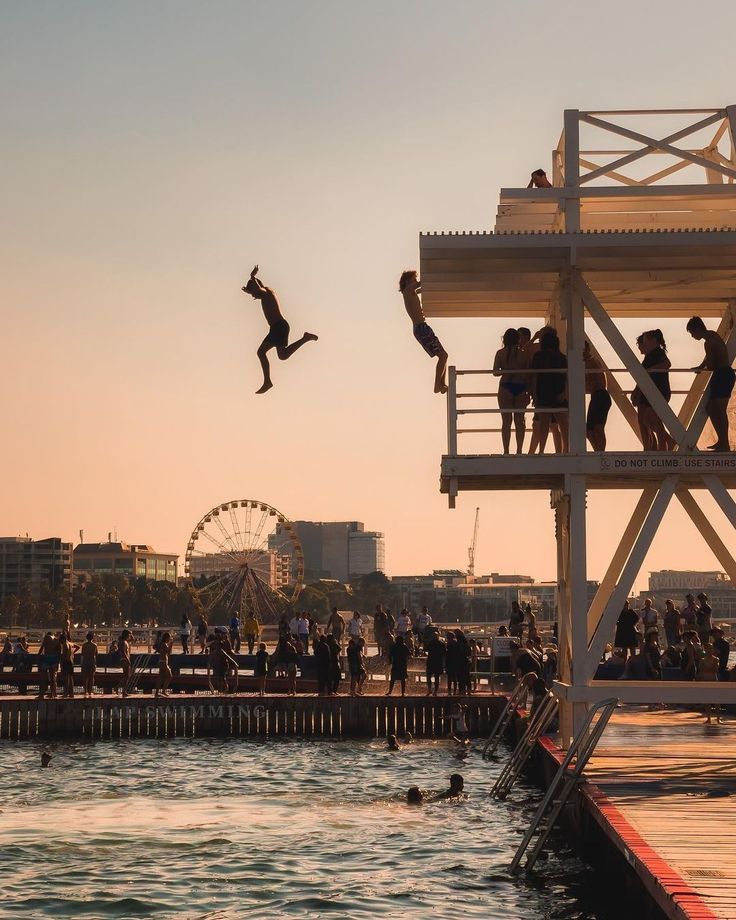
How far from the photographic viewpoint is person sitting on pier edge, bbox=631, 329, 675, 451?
834 inches

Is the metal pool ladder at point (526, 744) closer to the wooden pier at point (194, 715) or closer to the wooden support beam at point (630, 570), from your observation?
the wooden support beam at point (630, 570)

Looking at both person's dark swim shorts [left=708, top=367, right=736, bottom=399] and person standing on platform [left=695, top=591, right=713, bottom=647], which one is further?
person standing on platform [left=695, top=591, right=713, bottom=647]

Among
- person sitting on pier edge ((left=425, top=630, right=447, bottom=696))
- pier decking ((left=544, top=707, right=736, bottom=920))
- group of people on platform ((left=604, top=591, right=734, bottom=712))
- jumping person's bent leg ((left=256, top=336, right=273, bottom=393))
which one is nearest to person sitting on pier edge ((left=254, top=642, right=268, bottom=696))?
person sitting on pier edge ((left=425, top=630, right=447, bottom=696))

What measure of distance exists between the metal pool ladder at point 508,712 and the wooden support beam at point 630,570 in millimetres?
9640

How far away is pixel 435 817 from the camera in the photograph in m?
23.5

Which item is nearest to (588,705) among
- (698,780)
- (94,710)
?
(698,780)

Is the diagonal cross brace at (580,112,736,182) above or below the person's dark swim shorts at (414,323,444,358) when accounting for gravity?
above

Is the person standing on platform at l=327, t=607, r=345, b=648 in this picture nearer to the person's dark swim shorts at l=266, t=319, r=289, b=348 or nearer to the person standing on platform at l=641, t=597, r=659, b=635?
the person standing on platform at l=641, t=597, r=659, b=635


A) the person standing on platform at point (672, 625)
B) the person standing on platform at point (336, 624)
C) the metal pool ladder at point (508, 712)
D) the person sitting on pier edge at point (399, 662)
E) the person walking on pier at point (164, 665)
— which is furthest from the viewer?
the person standing on platform at point (336, 624)

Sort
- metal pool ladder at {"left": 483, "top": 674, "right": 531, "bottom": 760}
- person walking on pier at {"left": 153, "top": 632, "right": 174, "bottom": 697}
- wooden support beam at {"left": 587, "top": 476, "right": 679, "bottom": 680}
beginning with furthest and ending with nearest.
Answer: person walking on pier at {"left": 153, "top": 632, "right": 174, "bottom": 697} → metal pool ladder at {"left": 483, "top": 674, "right": 531, "bottom": 760} → wooden support beam at {"left": 587, "top": 476, "right": 679, "bottom": 680}

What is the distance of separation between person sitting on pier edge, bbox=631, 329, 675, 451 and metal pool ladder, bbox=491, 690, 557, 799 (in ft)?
14.3

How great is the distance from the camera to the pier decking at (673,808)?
38.0 ft

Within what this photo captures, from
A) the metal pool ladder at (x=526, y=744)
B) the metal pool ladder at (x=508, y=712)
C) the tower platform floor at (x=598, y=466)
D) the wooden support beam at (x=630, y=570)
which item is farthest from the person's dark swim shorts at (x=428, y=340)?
the metal pool ladder at (x=508, y=712)

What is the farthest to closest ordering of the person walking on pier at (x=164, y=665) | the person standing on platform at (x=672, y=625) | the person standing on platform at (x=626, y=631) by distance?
the person walking on pier at (x=164, y=665) → the person standing on platform at (x=672, y=625) → the person standing on platform at (x=626, y=631)
